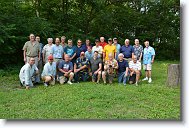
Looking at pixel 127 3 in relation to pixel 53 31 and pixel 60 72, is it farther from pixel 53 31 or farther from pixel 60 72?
pixel 60 72

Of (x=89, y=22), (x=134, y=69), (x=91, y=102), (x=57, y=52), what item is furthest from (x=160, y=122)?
(x=89, y=22)

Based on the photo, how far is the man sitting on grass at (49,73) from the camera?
1036 centimetres

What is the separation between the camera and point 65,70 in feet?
35.2

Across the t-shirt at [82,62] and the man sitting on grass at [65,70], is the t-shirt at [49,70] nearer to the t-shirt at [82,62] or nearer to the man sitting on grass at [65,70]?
the man sitting on grass at [65,70]

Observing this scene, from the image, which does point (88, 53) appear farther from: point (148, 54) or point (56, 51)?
point (148, 54)

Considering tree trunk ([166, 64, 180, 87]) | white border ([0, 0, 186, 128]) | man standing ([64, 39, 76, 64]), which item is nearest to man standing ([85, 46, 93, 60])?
man standing ([64, 39, 76, 64])

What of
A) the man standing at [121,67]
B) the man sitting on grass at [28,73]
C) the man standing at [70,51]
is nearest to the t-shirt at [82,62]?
the man standing at [70,51]

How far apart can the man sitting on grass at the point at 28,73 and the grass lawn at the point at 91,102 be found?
0.29 m

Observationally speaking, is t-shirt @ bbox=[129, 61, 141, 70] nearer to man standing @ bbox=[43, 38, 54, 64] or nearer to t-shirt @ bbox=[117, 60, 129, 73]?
t-shirt @ bbox=[117, 60, 129, 73]

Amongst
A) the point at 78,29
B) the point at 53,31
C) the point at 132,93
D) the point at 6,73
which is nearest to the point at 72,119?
the point at 132,93

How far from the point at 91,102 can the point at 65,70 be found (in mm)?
2630

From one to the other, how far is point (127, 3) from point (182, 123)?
47.3ft

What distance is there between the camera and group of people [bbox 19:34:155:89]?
10.5 metres

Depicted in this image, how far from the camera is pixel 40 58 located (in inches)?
437
